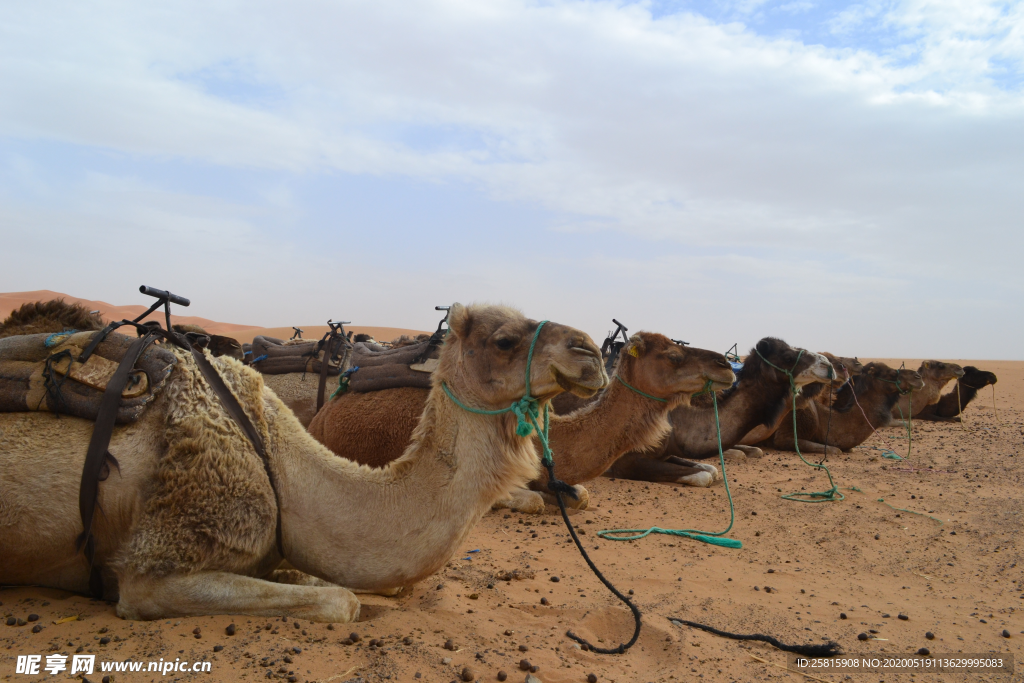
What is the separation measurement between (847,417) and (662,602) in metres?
9.13

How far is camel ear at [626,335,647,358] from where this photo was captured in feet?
22.2

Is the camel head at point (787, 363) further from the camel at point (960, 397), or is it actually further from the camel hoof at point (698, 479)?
the camel at point (960, 397)

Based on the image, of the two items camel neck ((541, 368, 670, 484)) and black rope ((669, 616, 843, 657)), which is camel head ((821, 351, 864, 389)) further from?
black rope ((669, 616, 843, 657))

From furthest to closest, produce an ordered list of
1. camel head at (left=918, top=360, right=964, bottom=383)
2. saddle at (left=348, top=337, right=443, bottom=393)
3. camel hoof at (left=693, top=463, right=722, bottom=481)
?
1. camel head at (left=918, top=360, right=964, bottom=383)
2. camel hoof at (left=693, top=463, right=722, bottom=481)
3. saddle at (left=348, top=337, right=443, bottom=393)

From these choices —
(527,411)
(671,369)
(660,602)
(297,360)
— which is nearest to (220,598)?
(527,411)

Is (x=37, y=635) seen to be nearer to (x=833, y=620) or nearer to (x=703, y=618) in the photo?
(x=703, y=618)

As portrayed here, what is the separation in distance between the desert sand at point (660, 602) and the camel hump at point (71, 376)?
96 cm

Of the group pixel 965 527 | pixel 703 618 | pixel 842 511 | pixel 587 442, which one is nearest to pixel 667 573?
pixel 703 618

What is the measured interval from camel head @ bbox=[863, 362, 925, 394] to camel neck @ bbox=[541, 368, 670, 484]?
801cm

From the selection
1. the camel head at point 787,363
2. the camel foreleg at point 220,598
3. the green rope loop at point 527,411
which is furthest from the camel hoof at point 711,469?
the camel foreleg at point 220,598

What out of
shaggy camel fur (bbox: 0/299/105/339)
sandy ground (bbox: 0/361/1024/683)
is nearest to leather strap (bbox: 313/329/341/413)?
sandy ground (bbox: 0/361/1024/683)

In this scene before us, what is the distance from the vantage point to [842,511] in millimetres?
6770

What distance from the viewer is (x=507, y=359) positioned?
11.5 feet

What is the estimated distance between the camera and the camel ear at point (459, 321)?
3.68m
